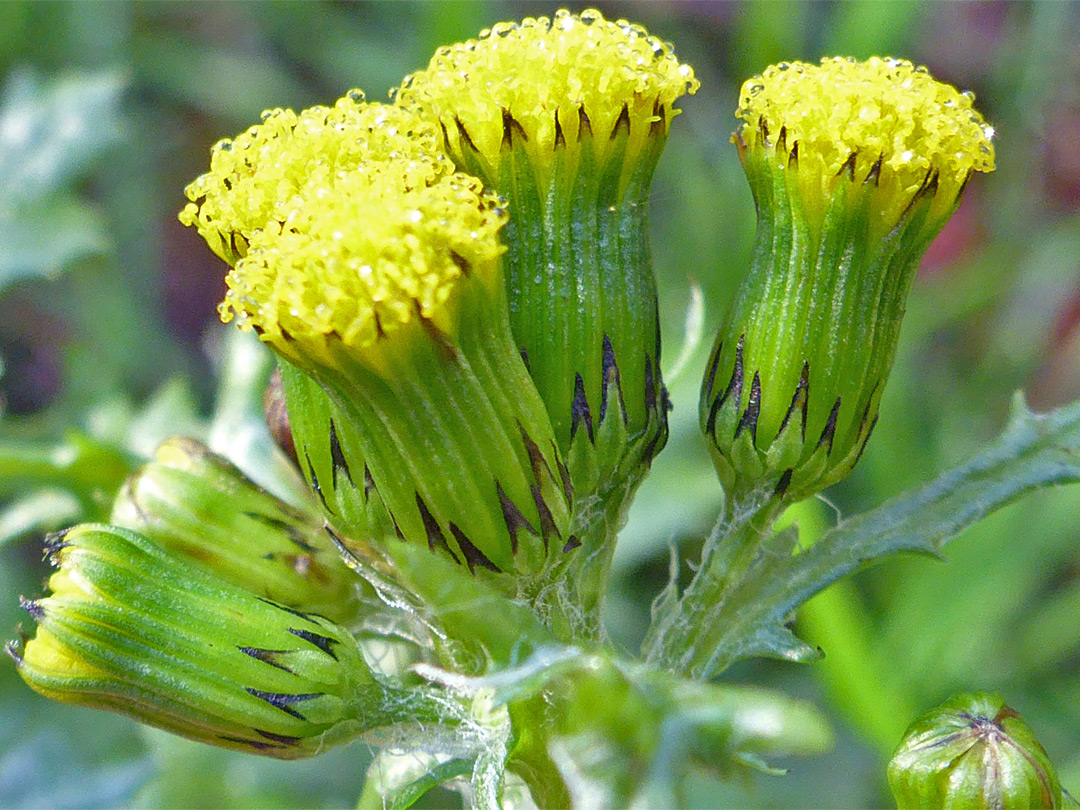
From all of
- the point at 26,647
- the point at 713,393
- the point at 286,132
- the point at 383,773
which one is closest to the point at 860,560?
the point at 713,393

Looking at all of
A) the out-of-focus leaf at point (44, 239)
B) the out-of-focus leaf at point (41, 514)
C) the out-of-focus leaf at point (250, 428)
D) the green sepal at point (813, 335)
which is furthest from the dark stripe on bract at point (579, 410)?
the out-of-focus leaf at point (44, 239)

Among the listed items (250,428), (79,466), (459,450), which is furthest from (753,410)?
(79,466)

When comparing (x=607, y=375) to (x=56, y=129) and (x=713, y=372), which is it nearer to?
(x=713, y=372)

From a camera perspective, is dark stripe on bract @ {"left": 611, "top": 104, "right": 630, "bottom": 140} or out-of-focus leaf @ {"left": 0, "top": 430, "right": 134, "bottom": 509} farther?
out-of-focus leaf @ {"left": 0, "top": 430, "right": 134, "bottom": 509}

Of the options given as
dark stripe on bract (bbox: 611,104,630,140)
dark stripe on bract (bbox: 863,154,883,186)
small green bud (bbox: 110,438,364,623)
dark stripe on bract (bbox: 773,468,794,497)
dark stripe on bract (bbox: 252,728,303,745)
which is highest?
dark stripe on bract (bbox: 863,154,883,186)

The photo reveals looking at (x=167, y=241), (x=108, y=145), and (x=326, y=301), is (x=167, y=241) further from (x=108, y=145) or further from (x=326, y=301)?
(x=326, y=301)

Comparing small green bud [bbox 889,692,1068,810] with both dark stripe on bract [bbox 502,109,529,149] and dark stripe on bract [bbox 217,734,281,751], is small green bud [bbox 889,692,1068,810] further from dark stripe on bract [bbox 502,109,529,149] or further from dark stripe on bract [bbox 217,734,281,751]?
dark stripe on bract [bbox 502,109,529,149]

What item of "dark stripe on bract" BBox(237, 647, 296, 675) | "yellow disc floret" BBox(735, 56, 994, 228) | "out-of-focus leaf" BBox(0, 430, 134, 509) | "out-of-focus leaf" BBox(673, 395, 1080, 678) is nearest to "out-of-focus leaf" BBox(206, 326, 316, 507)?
"out-of-focus leaf" BBox(0, 430, 134, 509)
